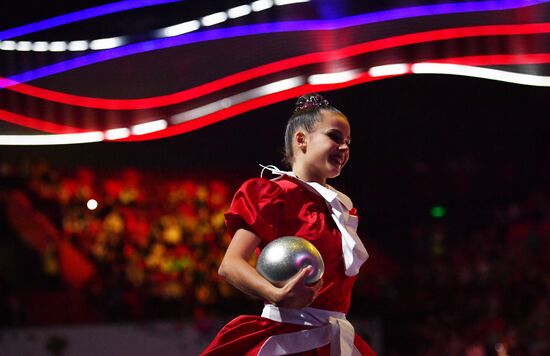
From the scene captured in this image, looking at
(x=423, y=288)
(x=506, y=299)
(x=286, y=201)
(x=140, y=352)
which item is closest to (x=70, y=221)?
(x=140, y=352)

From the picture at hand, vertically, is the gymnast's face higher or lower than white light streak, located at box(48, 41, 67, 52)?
lower

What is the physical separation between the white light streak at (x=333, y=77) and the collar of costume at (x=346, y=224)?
148 cm

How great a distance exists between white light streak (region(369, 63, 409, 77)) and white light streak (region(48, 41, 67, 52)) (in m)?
1.45

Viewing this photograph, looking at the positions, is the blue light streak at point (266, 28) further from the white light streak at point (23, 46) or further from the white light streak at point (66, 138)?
the white light streak at point (66, 138)

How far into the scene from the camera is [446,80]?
302 inches

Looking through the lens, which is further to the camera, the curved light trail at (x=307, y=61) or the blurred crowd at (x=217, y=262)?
the blurred crowd at (x=217, y=262)

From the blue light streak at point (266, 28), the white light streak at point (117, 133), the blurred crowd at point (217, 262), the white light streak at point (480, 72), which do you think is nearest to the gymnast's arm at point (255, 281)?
the blue light streak at point (266, 28)

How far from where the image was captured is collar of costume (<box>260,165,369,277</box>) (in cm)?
264

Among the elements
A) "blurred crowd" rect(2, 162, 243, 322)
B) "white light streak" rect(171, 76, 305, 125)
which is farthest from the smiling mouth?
"blurred crowd" rect(2, 162, 243, 322)

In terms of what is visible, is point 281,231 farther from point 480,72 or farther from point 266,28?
point 480,72

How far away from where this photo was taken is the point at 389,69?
14.1 feet

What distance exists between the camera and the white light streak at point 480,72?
4.25 meters

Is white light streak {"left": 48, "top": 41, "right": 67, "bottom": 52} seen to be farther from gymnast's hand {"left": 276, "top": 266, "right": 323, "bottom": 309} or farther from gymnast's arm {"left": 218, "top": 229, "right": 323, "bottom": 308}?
gymnast's hand {"left": 276, "top": 266, "right": 323, "bottom": 309}

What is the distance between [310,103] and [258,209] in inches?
19.9
